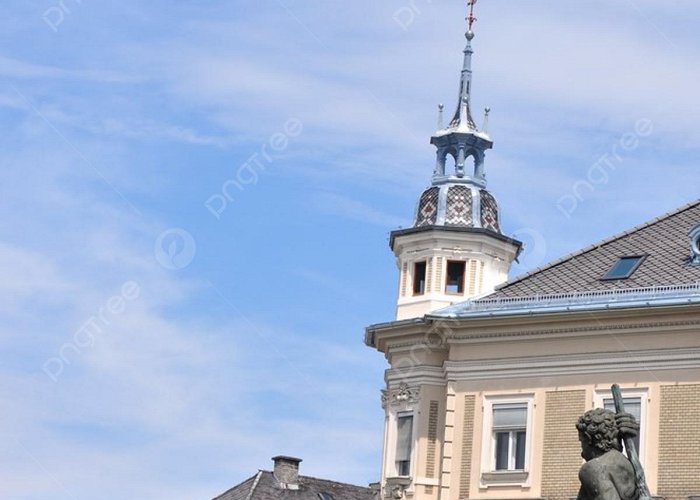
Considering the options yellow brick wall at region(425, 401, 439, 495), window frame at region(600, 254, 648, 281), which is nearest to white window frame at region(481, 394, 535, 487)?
yellow brick wall at region(425, 401, 439, 495)

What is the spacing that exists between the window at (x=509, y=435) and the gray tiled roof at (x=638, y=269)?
2.74 metres

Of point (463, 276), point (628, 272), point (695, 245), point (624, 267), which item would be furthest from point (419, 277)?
point (695, 245)

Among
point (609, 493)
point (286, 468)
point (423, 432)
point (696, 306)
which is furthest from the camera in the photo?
point (286, 468)

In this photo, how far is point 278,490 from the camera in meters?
60.5

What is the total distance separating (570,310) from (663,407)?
2975 mm

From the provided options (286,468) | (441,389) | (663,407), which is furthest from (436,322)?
(286,468)

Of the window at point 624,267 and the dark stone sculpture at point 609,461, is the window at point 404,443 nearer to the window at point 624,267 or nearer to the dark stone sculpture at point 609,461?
the window at point 624,267

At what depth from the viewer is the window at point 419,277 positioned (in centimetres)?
Result: 4518

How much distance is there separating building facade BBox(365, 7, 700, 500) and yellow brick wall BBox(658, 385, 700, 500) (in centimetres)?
3

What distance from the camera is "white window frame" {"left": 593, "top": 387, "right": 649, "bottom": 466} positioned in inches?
1547

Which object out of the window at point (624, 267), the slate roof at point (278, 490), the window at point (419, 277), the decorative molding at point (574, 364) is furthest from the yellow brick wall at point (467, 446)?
the slate roof at point (278, 490)

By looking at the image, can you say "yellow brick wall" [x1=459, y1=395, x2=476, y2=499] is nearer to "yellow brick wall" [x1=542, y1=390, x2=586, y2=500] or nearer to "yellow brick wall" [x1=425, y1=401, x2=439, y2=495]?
"yellow brick wall" [x1=425, y1=401, x2=439, y2=495]

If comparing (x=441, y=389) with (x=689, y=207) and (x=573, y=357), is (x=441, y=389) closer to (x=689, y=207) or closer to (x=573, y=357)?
(x=573, y=357)

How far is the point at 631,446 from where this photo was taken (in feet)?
53.0
